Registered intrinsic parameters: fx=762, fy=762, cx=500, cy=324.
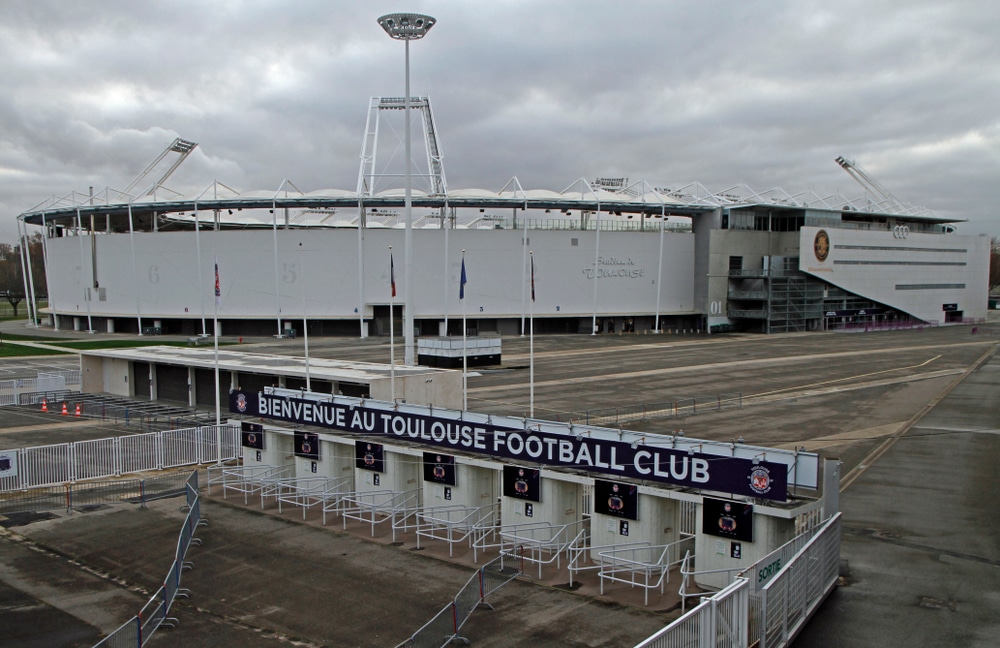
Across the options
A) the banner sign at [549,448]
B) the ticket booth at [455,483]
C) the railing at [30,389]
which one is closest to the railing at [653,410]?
the banner sign at [549,448]

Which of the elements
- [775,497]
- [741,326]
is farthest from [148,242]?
[775,497]

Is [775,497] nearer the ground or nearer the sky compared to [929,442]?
nearer the sky

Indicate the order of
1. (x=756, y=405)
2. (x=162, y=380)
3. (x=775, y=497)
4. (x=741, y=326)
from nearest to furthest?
(x=775, y=497) < (x=756, y=405) < (x=162, y=380) < (x=741, y=326)

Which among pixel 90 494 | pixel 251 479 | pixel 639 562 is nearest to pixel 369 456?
pixel 251 479

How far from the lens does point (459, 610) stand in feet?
52.1

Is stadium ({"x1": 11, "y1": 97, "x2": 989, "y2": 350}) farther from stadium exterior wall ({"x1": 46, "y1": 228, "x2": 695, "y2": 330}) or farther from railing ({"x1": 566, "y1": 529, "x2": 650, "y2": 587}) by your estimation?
Answer: railing ({"x1": 566, "y1": 529, "x2": 650, "y2": 587})

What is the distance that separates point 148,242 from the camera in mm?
98562

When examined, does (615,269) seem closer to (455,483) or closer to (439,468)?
(439,468)

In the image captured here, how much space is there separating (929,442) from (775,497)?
2213 centimetres

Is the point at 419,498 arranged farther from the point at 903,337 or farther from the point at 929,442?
the point at 903,337

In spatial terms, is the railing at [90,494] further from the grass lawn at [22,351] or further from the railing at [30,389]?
the grass lawn at [22,351]

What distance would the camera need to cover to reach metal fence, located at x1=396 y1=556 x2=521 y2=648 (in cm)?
1463

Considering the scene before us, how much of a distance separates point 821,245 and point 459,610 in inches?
4139

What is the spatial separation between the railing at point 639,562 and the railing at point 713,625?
14.6 feet
